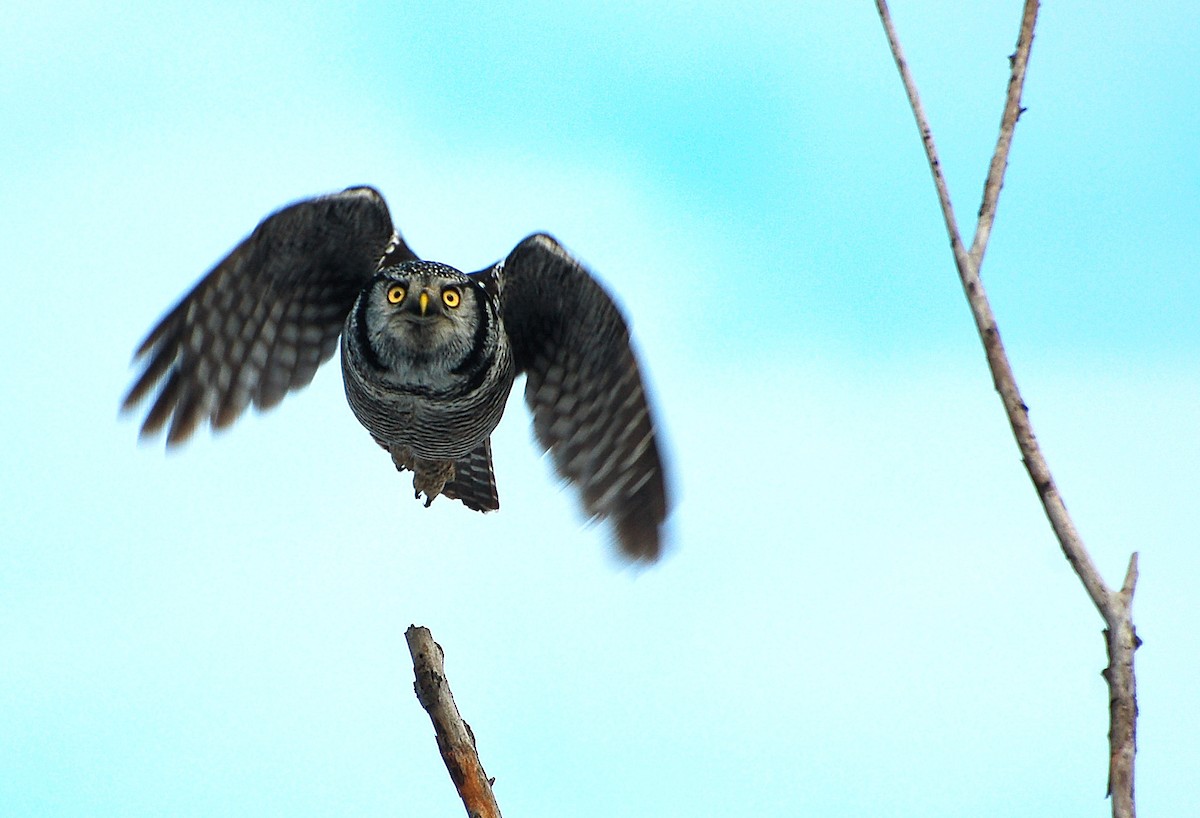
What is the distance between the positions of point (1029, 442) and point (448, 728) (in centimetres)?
235

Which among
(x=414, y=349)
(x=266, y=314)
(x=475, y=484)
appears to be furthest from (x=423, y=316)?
(x=475, y=484)

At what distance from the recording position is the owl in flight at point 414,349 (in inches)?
203

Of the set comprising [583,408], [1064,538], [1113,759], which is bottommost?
[1113,759]

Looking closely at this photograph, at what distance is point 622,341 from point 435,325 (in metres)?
0.81

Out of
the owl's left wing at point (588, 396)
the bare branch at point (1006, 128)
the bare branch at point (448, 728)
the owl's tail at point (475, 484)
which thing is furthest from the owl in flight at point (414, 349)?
the bare branch at point (1006, 128)

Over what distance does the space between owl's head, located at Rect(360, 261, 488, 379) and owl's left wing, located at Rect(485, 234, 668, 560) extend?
12.6 inches

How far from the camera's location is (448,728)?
4.39m

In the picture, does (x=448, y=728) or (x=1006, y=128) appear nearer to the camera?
(x=1006, y=128)

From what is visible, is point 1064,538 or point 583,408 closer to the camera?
point 1064,538

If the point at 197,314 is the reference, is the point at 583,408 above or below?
above

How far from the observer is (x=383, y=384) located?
206 inches

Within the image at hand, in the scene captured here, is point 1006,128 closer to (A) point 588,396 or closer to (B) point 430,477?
(A) point 588,396

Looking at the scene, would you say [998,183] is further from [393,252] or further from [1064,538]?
[393,252]

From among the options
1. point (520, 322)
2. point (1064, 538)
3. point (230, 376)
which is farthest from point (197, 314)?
point (1064, 538)
